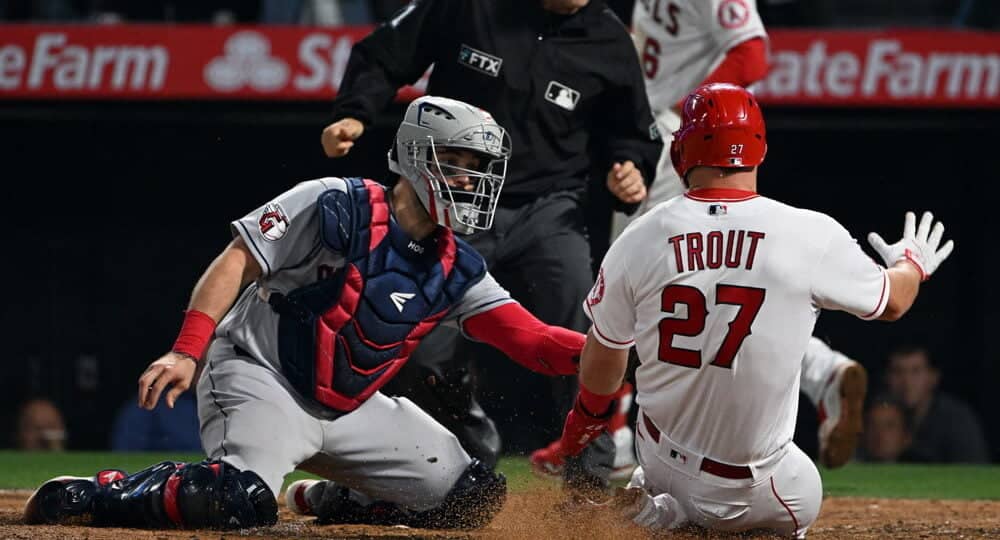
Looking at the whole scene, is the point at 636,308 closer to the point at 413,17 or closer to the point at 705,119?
the point at 705,119

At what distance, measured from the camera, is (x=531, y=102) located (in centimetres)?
470

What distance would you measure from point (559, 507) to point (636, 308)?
1.96 feet

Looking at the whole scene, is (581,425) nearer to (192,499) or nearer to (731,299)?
(731,299)

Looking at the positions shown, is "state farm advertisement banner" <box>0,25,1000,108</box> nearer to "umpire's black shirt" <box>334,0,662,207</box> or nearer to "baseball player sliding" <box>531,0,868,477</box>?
"baseball player sliding" <box>531,0,868,477</box>

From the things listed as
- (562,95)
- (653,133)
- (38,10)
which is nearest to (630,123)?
(653,133)

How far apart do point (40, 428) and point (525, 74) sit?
432 centimetres

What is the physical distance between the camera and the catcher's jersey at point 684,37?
5504mm

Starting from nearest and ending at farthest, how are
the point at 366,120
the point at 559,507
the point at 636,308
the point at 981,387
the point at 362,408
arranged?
the point at 636,308, the point at 559,507, the point at 362,408, the point at 366,120, the point at 981,387

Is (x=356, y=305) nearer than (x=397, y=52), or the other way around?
(x=356, y=305)

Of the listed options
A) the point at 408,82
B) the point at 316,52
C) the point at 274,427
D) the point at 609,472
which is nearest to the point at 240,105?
the point at 316,52

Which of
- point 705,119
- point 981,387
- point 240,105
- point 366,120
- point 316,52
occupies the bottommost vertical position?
point 981,387

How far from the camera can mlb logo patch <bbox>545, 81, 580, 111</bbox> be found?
4707mm

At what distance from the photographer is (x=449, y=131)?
150 inches

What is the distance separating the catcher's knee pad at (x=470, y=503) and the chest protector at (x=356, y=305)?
1.26ft
